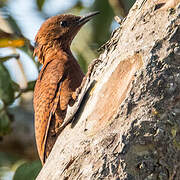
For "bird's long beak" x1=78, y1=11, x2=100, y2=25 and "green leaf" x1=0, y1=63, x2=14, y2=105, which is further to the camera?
"green leaf" x1=0, y1=63, x2=14, y2=105

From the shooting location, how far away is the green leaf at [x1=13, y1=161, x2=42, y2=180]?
479 cm

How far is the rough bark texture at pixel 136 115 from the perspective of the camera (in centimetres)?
274

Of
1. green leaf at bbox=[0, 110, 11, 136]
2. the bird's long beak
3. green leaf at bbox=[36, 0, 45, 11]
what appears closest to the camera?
the bird's long beak

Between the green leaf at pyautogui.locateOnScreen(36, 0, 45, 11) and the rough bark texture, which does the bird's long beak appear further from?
the rough bark texture

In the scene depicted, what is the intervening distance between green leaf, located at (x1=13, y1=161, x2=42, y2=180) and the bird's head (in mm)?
1242

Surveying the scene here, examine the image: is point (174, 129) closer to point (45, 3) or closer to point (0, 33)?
point (0, 33)

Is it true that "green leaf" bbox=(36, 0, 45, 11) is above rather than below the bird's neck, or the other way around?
above

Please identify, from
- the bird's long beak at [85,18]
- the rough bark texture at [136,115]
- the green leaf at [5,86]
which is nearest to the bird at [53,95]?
the bird's long beak at [85,18]

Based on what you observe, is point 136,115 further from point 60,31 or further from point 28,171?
point 60,31

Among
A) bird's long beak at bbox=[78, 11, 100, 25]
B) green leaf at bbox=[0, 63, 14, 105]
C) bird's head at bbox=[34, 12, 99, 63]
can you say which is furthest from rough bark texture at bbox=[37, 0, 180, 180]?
green leaf at bbox=[0, 63, 14, 105]

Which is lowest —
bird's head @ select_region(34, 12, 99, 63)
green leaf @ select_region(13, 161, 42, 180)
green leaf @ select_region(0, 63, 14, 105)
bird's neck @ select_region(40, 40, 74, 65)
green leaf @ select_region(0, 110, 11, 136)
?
green leaf @ select_region(0, 110, 11, 136)

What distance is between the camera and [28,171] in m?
4.86

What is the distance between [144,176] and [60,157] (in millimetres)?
614

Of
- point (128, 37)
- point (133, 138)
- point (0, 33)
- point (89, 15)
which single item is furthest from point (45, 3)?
point (133, 138)
